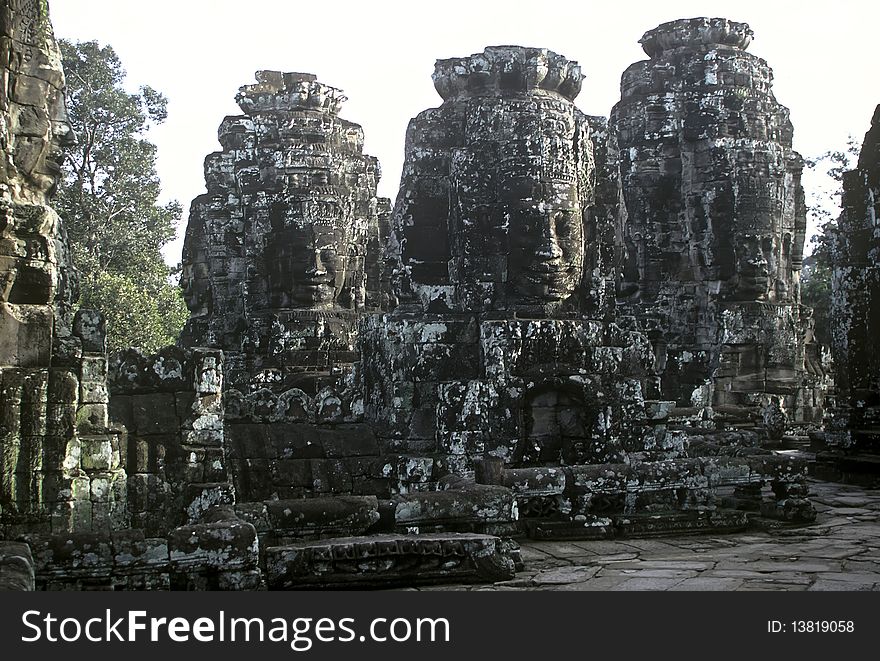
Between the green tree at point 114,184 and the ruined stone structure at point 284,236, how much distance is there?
9.72 metres

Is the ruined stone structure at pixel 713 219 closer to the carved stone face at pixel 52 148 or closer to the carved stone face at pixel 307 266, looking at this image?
the carved stone face at pixel 307 266

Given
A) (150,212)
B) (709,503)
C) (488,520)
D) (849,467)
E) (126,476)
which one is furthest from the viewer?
(150,212)

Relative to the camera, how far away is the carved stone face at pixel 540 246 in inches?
418

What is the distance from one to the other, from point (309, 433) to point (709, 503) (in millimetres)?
3867

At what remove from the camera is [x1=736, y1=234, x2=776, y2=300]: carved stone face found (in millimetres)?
16938

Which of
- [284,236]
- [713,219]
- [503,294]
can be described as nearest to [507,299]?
[503,294]

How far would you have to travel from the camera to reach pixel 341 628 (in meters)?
4.93

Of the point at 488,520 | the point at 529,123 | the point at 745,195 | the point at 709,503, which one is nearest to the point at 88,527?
the point at 488,520

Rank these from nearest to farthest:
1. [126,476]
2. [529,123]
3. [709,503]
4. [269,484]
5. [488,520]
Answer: [488,520] < [126,476] < [709,503] < [269,484] < [529,123]

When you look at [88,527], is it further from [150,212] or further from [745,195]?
[150,212]

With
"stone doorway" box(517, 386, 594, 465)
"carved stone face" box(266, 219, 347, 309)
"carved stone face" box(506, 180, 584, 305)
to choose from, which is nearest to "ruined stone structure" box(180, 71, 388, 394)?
"carved stone face" box(266, 219, 347, 309)

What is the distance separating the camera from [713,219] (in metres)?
17.3

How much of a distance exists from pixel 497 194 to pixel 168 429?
4132 mm

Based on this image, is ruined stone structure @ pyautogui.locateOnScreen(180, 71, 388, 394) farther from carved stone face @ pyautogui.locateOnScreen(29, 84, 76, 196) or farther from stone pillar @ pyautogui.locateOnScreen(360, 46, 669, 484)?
carved stone face @ pyautogui.locateOnScreen(29, 84, 76, 196)
